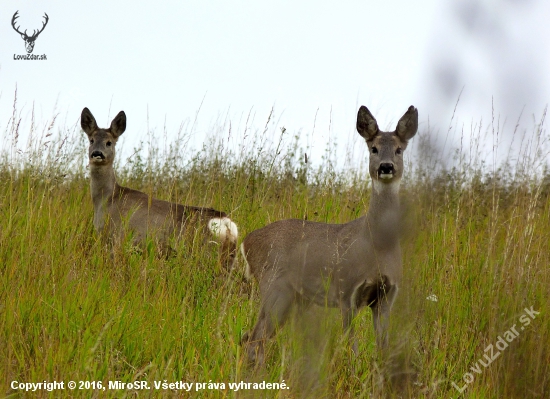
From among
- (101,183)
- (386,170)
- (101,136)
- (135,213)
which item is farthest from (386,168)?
(101,136)

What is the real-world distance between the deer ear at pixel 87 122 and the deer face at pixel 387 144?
4119 mm

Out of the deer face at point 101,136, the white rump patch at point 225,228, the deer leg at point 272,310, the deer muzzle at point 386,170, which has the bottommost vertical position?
the deer leg at point 272,310

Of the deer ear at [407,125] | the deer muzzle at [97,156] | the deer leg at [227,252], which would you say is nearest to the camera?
the deer ear at [407,125]

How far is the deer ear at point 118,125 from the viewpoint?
26.9 ft

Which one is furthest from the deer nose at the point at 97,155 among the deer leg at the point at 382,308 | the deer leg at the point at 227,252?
the deer leg at the point at 382,308

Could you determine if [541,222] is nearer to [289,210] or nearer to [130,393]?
[289,210]

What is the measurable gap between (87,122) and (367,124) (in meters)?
4.20

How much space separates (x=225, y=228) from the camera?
20.8 ft

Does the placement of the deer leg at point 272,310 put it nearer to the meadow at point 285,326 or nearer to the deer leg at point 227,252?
the meadow at point 285,326

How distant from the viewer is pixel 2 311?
3.62 metres

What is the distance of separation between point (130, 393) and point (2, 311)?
864 millimetres

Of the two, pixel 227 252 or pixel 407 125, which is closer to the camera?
pixel 407 125

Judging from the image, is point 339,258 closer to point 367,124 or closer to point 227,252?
point 367,124

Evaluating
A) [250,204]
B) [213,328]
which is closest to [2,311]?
[213,328]
